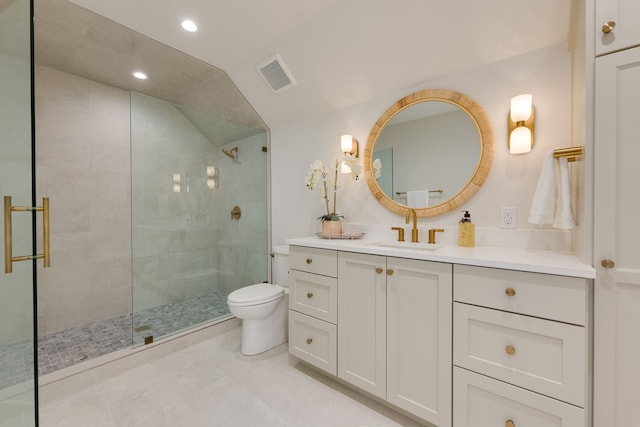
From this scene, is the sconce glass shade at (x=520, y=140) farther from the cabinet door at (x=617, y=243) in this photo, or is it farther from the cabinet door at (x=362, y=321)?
the cabinet door at (x=362, y=321)

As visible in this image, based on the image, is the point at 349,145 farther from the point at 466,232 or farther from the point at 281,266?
the point at 281,266

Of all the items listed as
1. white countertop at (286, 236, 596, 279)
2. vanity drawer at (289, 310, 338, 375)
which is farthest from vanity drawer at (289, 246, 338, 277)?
vanity drawer at (289, 310, 338, 375)

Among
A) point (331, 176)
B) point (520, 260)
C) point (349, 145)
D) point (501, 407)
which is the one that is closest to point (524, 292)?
point (520, 260)

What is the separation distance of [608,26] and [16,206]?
7.72 feet

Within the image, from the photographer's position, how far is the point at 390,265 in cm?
144

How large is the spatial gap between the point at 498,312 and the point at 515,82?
1.33 meters

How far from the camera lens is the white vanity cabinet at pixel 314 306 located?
1702mm

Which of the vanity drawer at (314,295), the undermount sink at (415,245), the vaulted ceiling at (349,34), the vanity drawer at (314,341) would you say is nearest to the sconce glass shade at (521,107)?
Answer: the vaulted ceiling at (349,34)

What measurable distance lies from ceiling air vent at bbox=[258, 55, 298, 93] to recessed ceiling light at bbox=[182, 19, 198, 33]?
545 millimetres

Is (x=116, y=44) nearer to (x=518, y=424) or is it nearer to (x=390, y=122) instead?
(x=390, y=122)

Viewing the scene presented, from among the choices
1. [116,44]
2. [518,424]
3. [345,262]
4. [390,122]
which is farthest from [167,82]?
[518,424]

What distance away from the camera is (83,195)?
2.49 m

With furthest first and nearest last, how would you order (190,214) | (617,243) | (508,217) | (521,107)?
(190,214)
(508,217)
(521,107)
(617,243)

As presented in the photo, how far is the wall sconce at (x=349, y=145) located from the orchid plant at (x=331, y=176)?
1.6 inches
